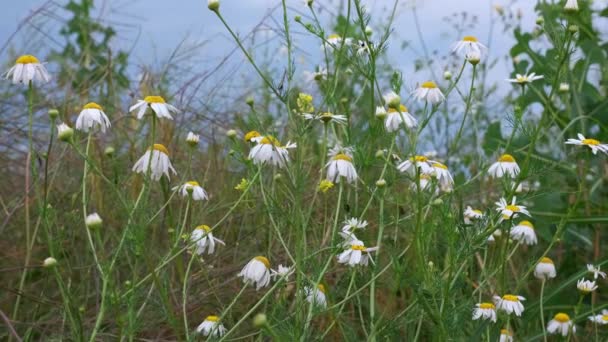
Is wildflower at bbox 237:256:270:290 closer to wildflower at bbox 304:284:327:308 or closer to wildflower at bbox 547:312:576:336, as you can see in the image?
wildflower at bbox 304:284:327:308

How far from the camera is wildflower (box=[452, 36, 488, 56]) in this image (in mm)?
2488

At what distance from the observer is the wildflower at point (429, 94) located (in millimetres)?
2365

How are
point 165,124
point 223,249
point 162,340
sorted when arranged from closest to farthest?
point 162,340, point 223,249, point 165,124

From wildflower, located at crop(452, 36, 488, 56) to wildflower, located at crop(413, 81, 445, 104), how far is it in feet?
0.52

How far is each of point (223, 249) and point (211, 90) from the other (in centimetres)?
99

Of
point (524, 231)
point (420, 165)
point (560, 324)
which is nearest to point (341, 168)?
point (420, 165)

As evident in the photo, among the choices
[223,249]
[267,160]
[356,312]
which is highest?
[267,160]

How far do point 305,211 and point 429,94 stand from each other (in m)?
0.77

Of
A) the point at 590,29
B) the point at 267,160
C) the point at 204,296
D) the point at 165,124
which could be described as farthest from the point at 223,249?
the point at 590,29

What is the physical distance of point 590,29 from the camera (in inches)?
154

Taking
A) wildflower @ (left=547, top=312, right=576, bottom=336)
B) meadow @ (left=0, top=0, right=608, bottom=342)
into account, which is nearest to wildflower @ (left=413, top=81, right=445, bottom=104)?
meadow @ (left=0, top=0, right=608, bottom=342)

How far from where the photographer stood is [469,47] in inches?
99.0

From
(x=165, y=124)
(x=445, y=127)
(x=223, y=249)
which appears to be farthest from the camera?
(x=445, y=127)

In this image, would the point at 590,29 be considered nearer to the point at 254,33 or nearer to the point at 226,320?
the point at 254,33
